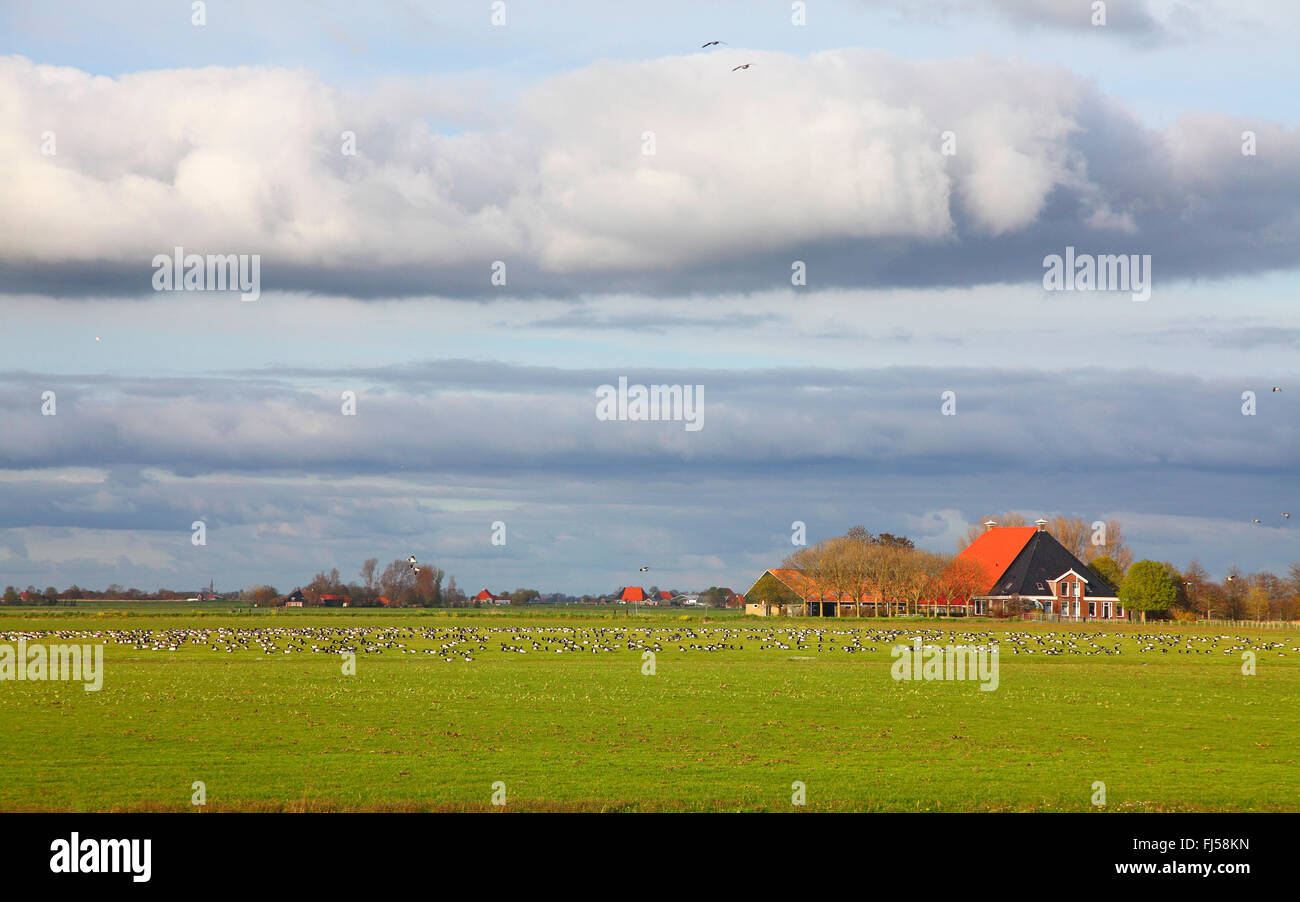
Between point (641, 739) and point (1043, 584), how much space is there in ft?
401

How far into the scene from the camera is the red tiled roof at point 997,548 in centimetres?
14162

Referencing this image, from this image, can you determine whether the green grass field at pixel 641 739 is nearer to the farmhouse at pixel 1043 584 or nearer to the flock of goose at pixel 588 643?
the flock of goose at pixel 588 643

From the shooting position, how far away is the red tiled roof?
465 feet

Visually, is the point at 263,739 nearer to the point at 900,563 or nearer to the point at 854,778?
the point at 854,778

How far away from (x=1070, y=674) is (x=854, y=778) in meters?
29.0

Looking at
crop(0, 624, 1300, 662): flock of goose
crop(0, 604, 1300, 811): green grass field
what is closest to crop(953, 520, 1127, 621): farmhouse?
crop(0, 624, 1300, 662): flock of goose

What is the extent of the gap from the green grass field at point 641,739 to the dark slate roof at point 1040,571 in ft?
305

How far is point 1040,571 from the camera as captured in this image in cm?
13925

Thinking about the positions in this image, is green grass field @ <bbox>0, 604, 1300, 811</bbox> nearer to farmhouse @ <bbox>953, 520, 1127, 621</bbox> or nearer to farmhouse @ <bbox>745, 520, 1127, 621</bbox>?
farmhouse @ <bbox>745, 520, 1127, 621</bbox>

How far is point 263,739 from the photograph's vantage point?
79.0 feet

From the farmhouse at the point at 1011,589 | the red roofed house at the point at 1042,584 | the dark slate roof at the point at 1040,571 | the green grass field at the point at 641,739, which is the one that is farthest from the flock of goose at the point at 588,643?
the dark slate roof at the point at 1040,571

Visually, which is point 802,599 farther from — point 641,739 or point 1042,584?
point 641,739
